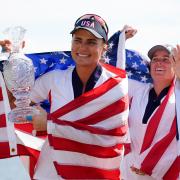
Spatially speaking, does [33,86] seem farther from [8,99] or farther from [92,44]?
[92,44]

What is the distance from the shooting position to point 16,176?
10.1 meters

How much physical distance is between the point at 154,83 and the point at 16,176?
6.06 meters

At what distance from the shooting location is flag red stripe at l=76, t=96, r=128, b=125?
4.17 meters

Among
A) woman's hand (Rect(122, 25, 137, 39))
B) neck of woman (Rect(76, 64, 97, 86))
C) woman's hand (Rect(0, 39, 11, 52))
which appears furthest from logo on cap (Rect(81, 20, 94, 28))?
woman's hand (Rect(0, 39, 11, 52))

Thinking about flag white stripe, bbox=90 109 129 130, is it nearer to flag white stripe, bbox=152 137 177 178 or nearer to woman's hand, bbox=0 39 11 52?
flag white stripe, bbox=152 137 177 178

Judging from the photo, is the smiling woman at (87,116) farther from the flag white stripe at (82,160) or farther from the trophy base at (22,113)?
the trophy base at (22,113)

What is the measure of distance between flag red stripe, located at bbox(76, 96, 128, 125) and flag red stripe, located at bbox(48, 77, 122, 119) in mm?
123

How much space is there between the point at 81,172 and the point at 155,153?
694 millimetres

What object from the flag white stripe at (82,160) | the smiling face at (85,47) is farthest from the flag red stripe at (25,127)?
the smiling face at (85,47)

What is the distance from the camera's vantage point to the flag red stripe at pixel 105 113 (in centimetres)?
417

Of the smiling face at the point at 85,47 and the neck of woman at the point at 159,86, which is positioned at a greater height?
the smiling face at the point at 85,47

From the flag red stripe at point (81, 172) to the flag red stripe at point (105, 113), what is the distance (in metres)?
0.37

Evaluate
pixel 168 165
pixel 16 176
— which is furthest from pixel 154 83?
pixel 16 176

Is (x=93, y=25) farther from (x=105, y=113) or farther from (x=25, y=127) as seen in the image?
(x=25, y=127)
